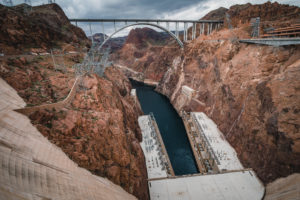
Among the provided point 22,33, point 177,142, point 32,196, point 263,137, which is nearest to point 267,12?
point 263,137

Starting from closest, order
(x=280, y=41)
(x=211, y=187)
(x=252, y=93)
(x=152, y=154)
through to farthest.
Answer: (x=211, y=187)
(x=280, y=41)
(x=152, y=154)
(x=252, y=93)

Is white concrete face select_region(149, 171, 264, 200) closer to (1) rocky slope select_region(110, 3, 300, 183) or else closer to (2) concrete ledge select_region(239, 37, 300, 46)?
(1) rocky slope select_region(110, 3, 300, 183)

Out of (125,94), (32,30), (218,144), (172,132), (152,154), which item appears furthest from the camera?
(172,132)

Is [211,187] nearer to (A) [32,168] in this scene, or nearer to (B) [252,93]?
(B) [252,93]

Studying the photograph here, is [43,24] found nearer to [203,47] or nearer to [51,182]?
[51,182]

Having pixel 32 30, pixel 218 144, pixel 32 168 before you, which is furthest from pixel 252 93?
pixel 32 30

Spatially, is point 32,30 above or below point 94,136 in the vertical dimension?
above

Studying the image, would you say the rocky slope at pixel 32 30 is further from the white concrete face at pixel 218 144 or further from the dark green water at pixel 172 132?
the white concrete face at pixel 218 144
